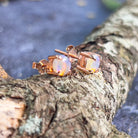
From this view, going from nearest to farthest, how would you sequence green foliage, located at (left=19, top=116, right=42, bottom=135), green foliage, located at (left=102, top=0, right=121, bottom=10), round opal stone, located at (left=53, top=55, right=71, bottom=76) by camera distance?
green foliage, located at (left=19, top=116, right=42, bottom=135)
round opal stone, located at (left=53, top=55, right=71, bottom=76)
green foliage, located at (left=102, top=0, right=121, bottom=10)

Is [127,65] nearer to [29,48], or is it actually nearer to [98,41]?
[98,41]

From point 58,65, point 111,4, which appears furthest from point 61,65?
point 111,4

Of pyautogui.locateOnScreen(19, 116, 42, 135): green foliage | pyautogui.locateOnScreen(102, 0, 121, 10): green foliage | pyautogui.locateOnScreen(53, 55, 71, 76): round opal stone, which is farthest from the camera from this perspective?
pyautogui.locateOnScreen(102, 0, 121, 10): green foliage

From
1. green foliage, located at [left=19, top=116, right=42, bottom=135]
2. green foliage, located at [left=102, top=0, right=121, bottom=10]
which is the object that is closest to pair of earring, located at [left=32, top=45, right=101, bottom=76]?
green foliage, located at [left=19, top=116, right=42, bottom=135]

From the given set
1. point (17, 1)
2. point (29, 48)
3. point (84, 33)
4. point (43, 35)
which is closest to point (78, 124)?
point (29, 48)

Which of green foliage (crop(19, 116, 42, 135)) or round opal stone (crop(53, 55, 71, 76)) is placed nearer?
green foliage (crop(19, 116, 42, 135))

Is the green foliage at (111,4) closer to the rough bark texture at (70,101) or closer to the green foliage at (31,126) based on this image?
the rough bark texture at (70,101)

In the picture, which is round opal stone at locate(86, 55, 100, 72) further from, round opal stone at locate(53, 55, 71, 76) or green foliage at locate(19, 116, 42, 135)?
green foliage at locate(19, 116, 42, 135)

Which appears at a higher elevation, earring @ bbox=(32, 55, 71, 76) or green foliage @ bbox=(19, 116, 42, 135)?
earring @ bbox=(32, 55, 71, 76)
